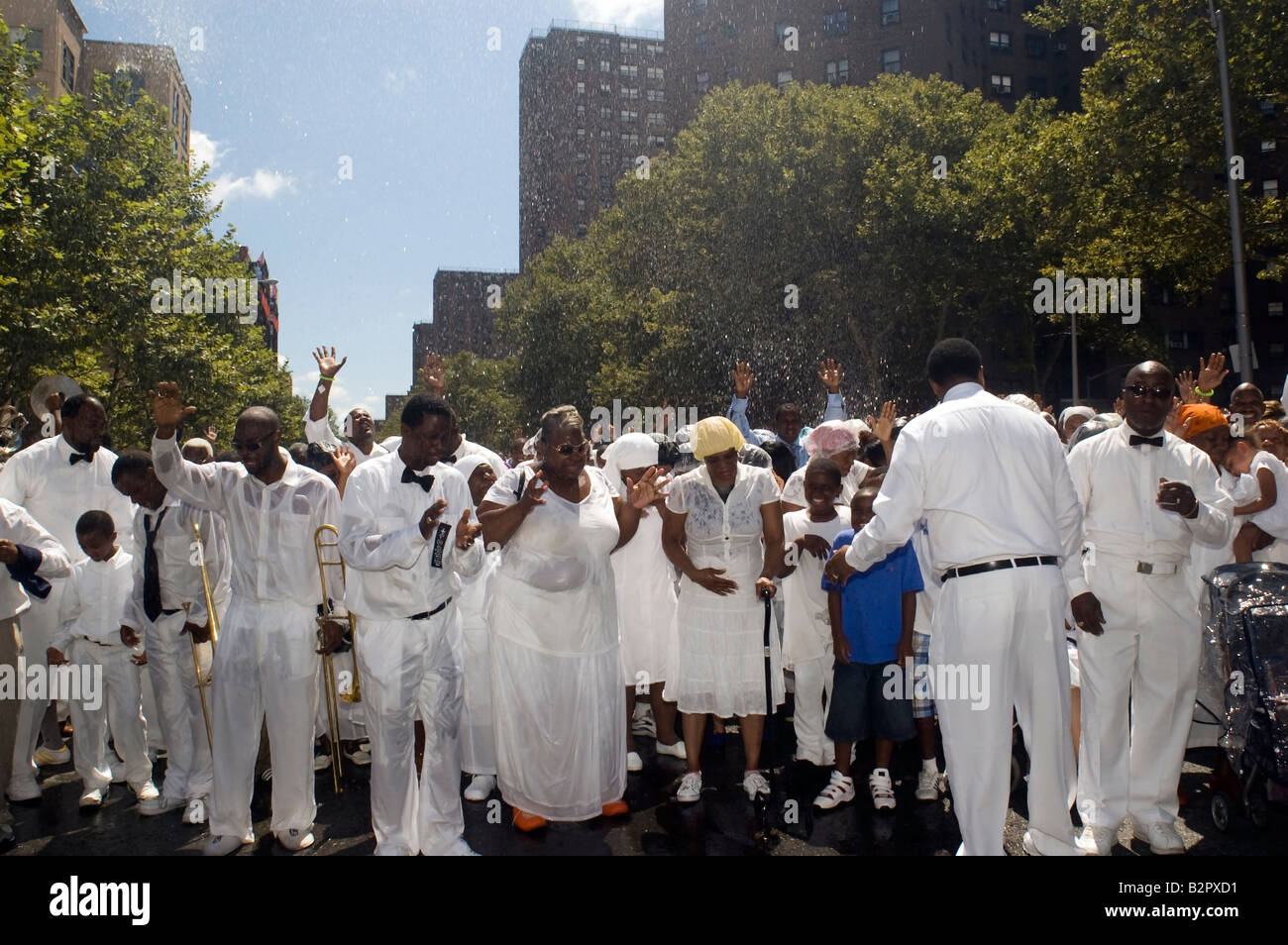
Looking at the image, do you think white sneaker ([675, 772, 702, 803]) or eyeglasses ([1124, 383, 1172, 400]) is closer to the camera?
eyeglasses ([1124, 383, 1172, 400])

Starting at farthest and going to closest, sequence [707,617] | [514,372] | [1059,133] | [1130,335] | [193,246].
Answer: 1. [514,372]
2. [1130,335]
3. [193,246]
4. [1059,133]
5. [707,617]

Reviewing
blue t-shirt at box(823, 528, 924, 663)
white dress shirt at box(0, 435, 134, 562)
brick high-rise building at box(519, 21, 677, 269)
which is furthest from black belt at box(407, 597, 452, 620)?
brick high-rise building at box(519, 21, 677, 269)

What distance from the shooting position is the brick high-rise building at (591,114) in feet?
316

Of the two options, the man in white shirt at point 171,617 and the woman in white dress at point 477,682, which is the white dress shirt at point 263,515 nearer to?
the man in white shirt at point 171,617

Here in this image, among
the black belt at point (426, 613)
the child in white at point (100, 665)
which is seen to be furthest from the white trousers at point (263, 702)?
the child in white at point (100, 665)

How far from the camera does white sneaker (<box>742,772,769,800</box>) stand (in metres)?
6.02

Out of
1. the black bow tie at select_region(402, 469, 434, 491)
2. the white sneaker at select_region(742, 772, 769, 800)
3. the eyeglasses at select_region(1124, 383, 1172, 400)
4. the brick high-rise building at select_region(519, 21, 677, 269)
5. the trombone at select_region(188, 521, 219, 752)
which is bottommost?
the white sneaker at select_region(742, 772, 769, 800)

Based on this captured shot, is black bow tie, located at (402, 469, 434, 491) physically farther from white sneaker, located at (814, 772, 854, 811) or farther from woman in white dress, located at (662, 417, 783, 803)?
white sneaker, located at (814, 772, 854, 811)

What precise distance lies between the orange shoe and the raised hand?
3.31 metres

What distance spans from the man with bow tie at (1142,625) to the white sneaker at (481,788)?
3.48m

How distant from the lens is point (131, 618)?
6352mm

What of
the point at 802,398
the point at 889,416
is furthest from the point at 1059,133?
the point at 889,416
